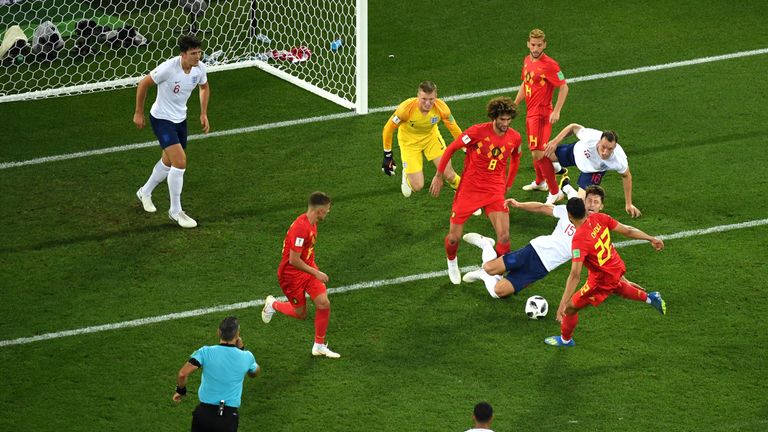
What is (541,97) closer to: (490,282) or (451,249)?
(451,249)

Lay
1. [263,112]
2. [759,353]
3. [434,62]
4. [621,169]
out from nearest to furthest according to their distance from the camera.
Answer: [759,353]
[621,169]
[263,112]
[434,62]

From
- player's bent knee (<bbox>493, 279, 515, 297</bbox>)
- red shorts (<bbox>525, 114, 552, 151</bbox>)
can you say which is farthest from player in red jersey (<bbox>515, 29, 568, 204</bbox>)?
player's bent knee (<bbox>493, 279, 515, 297</bbox>)

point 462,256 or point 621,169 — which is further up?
point 621,169

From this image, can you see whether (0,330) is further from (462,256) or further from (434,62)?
(434,62)

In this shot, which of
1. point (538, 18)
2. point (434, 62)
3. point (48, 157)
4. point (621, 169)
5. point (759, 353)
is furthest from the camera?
point (538, 18)

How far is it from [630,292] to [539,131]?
3.25 m

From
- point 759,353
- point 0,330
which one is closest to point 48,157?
point 0,330

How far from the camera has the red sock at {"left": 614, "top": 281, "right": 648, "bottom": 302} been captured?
11367 millimetres

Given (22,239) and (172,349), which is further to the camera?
(22,239)

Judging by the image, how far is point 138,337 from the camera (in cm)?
1167

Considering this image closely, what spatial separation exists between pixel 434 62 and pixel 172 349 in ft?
26.7

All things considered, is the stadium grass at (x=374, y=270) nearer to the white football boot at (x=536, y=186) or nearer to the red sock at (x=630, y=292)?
the white football boot at (x=536, y=186)

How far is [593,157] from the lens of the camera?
13195mm

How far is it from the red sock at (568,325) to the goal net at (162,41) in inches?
246
